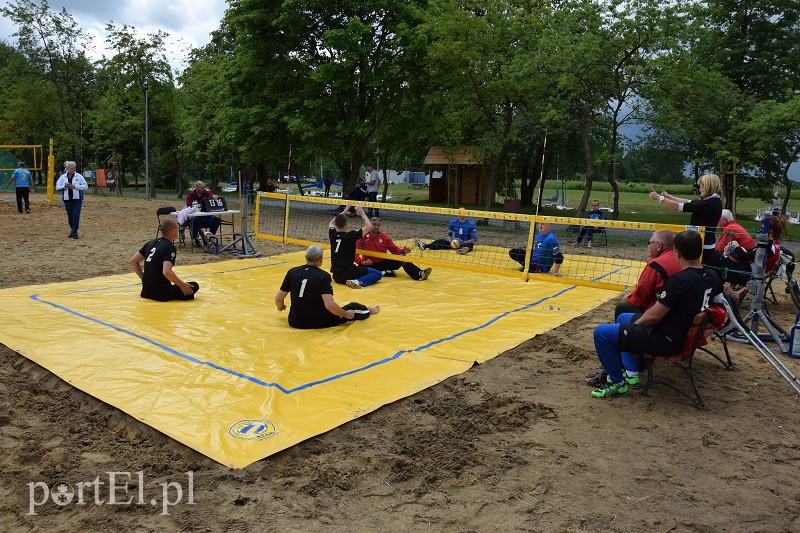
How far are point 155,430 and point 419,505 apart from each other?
2.22m

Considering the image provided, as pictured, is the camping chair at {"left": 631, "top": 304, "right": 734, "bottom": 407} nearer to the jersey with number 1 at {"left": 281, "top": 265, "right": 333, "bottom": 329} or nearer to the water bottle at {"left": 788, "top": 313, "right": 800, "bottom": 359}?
the water bottle at {"left": 788, "top": 313, "right": 800, "bottom": 359}

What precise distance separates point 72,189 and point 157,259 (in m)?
7.58

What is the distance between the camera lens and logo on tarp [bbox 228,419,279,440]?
4.39 metres

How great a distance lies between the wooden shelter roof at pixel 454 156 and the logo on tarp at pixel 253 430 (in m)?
23.3

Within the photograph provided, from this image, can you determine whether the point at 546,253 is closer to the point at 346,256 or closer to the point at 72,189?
the point at 346,256

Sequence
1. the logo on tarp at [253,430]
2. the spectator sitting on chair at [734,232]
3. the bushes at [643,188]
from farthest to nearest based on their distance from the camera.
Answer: the bushes at [643,188] → the spectator sitting on chair at [734,232] → the logo on tarp at [253,430]

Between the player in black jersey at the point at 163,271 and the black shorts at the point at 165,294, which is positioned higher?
the player in black jersey at the point at 163,271

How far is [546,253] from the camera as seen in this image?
11.2 m

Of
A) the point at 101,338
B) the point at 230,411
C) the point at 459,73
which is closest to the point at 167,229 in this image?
the point at 101,338

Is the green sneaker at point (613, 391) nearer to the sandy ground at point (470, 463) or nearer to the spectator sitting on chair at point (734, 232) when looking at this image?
the sandy ground at point (470, 463)

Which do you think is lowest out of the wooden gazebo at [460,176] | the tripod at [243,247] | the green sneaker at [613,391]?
the green sneaker at [613,391]

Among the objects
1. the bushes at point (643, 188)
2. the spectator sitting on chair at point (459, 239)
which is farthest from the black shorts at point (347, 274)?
the bushes at point (643, 188)

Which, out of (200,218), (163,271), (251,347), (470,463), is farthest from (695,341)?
(200,218)

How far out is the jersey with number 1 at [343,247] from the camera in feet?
31.0
